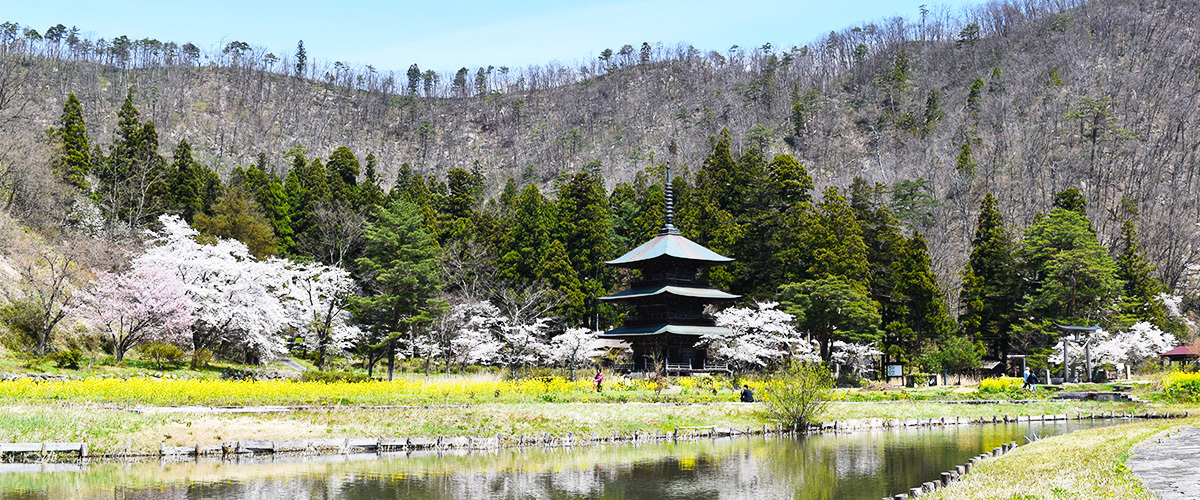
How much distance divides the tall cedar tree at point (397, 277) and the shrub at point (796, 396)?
22024 millimetres

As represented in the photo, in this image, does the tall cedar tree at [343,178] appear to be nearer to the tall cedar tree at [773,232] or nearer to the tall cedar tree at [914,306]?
the tall cedar tree at [773,232]

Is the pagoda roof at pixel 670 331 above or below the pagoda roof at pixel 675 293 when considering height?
below

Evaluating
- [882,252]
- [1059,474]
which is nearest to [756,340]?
[882,252]

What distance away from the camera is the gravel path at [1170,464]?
10227 millimetres

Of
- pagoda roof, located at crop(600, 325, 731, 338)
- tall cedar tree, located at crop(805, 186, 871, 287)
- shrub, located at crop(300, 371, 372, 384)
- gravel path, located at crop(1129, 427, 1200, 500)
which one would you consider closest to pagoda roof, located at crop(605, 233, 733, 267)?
pagoda roof, located at crop(600, 325, 731, 338)

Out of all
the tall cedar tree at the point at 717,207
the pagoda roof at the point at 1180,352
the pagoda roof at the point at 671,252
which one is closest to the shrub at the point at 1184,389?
the pagoda roof at the point at 1180,352

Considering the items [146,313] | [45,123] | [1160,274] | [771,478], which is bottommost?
[771,478]

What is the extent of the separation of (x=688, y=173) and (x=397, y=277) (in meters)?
36.2

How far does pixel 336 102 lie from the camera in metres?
123

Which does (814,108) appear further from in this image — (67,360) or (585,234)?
(67,360)

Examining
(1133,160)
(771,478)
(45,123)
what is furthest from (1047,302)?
(45,123)

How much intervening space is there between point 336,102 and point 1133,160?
9717cm

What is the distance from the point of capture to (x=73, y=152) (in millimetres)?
50438

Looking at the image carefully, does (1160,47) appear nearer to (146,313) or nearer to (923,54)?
(923,54)
